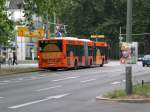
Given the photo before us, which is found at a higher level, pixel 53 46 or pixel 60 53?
pixel 53 46

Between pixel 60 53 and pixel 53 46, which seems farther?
pixel 53 46

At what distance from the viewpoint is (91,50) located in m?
56.7

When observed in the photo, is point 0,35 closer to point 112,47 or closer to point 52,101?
point 52,101

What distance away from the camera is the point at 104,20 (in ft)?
363

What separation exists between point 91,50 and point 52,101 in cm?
3707

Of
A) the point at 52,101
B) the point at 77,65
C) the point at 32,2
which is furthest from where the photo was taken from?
the point at 77,65

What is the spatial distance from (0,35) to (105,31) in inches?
2303

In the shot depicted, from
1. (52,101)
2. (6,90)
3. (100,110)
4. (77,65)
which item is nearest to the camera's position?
(100,110)

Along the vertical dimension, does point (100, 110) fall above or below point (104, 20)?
below

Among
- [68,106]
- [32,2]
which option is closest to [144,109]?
[68,106]

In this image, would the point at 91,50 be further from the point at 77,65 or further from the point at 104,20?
the point at 104,20

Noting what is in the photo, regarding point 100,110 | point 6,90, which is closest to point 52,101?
point 100,110

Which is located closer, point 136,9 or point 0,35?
point 0,35

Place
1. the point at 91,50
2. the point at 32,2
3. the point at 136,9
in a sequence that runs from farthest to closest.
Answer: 1. the point at 136,9
2. the point at 91,50
3. the point at 32,2
